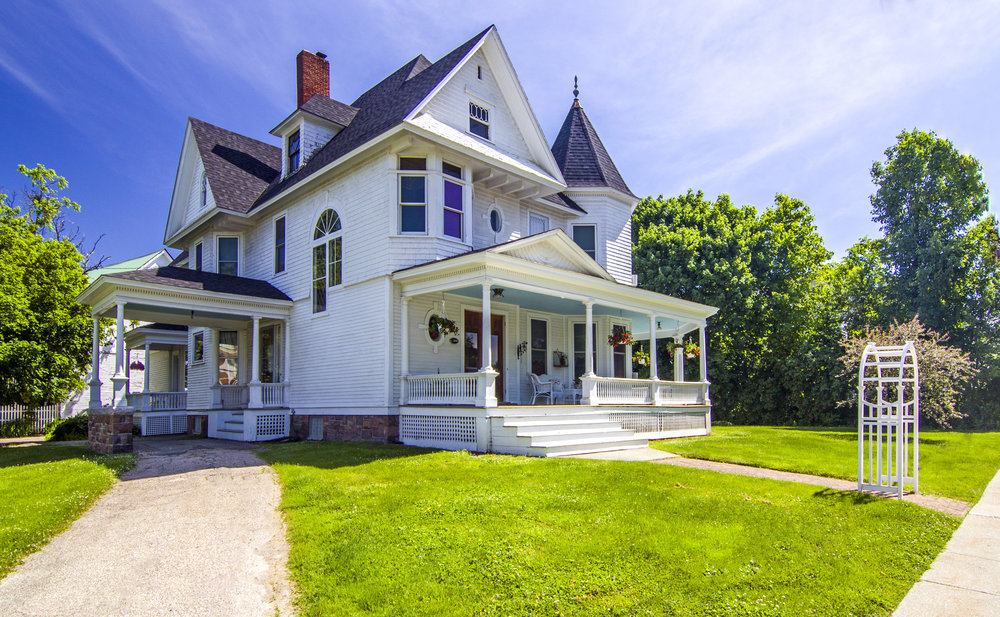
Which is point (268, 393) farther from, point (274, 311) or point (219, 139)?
point (219, 139)

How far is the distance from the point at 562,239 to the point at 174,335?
16664 millimetres

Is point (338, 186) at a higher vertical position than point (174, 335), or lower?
higher

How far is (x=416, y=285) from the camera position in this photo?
14.6 m

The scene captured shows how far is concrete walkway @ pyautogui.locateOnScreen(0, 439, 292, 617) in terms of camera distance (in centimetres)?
526

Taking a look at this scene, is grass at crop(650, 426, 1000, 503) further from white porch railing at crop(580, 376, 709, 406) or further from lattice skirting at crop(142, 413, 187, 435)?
lattice skirting at crop(142, 413, 187, 435)

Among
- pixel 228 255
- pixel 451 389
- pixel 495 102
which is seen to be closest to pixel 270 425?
pixel 451 389

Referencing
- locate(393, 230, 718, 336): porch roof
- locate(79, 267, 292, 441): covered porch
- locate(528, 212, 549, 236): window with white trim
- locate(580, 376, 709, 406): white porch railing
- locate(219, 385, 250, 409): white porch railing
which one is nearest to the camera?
locate(393, 230, 718, 336): porch roof

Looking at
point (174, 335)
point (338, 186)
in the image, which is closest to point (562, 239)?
point (338, 186)

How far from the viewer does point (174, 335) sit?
24453mm

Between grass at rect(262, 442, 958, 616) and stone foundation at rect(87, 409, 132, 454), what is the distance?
21.1 feet

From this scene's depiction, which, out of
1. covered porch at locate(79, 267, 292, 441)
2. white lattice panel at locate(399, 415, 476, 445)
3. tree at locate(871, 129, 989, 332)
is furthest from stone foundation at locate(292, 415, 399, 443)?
tree at locate(871, 129, 989, 332)

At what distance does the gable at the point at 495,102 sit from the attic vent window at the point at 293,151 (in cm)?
599

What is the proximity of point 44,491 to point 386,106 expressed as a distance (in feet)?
37.7

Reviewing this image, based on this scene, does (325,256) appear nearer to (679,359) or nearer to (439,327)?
(439,327)
